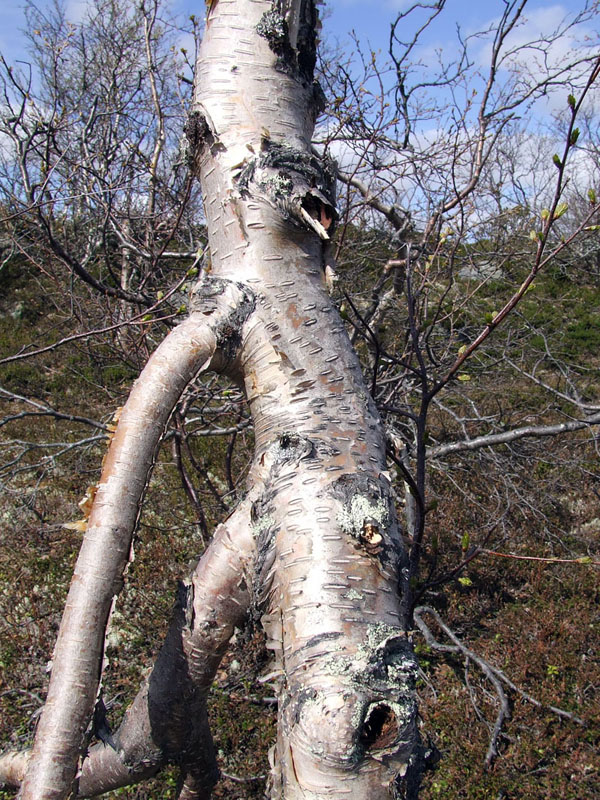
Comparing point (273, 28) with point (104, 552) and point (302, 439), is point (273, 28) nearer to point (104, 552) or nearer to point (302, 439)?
point (302, 439)

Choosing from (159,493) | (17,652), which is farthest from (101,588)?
(159,493)

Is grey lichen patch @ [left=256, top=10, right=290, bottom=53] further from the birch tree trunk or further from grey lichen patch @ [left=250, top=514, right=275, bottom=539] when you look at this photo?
grey lichen patch @ [left=250, top=514, right=275, bottom=539]

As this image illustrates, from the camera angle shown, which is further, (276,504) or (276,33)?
(276,33)

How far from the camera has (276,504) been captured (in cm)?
94

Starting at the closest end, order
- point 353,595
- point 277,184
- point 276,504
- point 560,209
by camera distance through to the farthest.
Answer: point 353,595 < point 276,504 < point 277,184 < point 560,209

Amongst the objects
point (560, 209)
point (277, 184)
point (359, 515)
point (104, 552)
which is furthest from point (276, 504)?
point (560, 209)

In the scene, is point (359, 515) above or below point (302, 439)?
below

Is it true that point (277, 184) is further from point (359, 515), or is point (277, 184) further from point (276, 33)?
point (359, 515)

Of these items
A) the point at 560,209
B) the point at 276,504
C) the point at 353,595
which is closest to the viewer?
the point at 353,595

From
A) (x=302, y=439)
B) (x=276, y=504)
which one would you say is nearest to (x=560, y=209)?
(x=302, y=439)

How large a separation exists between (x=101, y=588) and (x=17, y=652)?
4.32 m

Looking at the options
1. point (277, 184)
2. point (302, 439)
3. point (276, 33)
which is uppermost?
point (276, 33)

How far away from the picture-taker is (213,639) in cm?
111

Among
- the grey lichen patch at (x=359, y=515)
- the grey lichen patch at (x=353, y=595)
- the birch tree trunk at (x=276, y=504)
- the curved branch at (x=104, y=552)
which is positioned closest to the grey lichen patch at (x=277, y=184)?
the birch tree trunk at (x=276, y=504)
